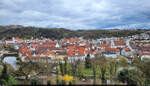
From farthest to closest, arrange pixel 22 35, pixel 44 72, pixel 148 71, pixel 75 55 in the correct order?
pixel 22 35 < pixel 75 55 < pixel 44 72 < pixel 148 71

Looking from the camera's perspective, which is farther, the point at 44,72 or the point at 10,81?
the point at 44,72

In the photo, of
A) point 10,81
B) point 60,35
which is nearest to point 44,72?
point 10,81

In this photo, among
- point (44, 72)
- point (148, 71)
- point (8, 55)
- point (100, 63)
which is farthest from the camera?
point (8, 55)

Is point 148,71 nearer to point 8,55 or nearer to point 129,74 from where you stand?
point 129,74

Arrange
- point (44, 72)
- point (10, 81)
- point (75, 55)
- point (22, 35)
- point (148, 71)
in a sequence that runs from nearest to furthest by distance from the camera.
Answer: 1. point (10, 81)
2. point (148, 71)
3. point (44, 72)
4. point (75, 55)
5. point (22, 35)

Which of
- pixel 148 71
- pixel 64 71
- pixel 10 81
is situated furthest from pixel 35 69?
pixel 148 71

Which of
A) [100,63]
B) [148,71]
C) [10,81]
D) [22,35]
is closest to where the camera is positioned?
[10,81]

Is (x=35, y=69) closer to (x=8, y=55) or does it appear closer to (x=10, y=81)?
(x=10, y=81)

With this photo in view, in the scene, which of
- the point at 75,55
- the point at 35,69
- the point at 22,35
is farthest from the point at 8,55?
the point at 22,35

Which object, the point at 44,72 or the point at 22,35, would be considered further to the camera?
the point at 22,35
